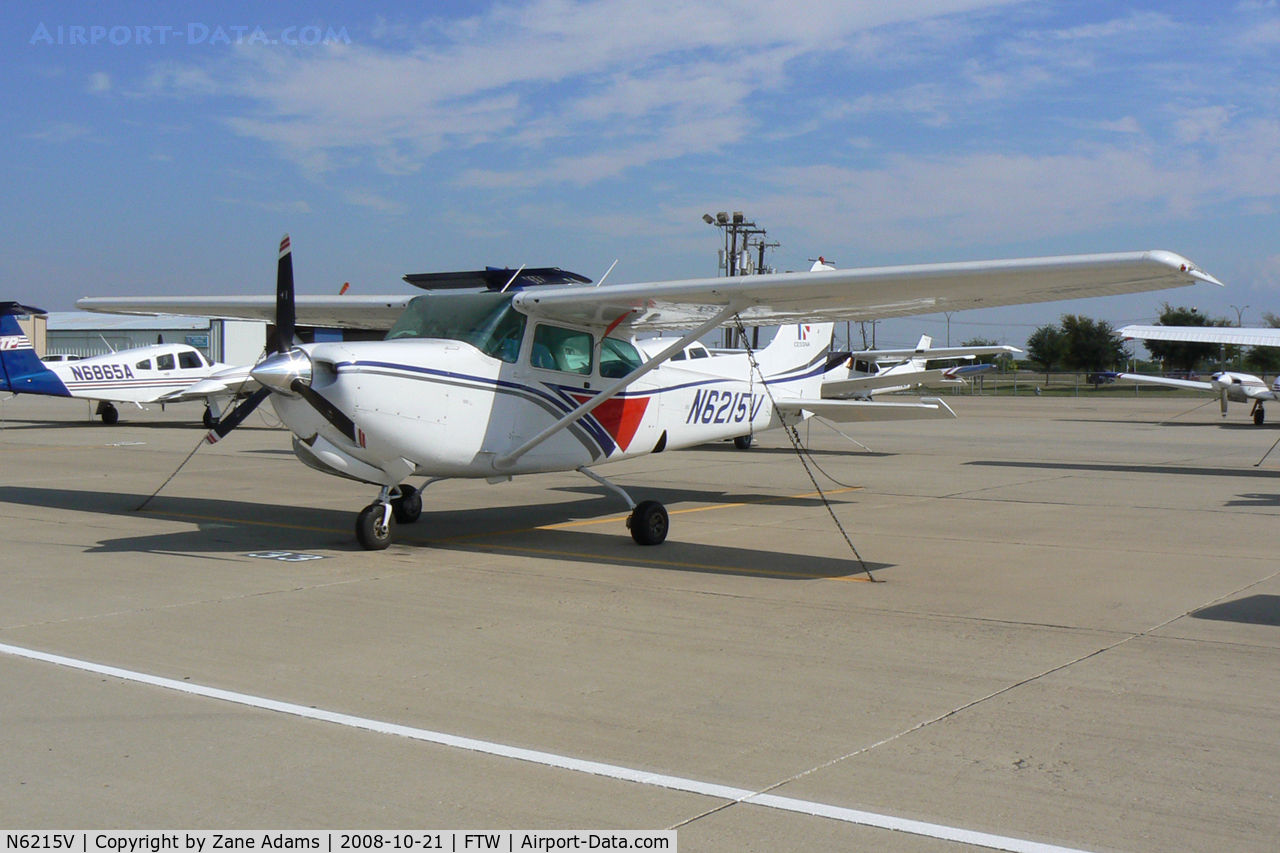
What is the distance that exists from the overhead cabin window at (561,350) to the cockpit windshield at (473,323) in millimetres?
241

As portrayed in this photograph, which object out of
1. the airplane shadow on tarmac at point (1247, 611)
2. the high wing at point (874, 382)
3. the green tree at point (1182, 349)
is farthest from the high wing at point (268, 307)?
the green tree at point (1182, 349)

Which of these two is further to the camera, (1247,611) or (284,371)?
(284,371)

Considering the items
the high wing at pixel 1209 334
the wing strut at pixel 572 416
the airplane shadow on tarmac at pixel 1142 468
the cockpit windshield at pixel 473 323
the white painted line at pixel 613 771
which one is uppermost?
the high wing at pixel 1209 334

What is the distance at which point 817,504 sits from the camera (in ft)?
45.5

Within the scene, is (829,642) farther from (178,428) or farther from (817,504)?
(178,428)

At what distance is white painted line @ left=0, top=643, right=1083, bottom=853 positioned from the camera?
3.60 meters

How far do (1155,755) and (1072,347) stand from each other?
299 feet

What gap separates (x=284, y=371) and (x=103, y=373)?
23.8 m

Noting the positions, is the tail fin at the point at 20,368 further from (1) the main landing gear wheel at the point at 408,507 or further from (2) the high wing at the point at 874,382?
(1) the main landing gear wheel at the point at 408,507

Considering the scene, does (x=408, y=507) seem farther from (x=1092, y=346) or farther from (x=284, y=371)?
(x=1092, y=346)

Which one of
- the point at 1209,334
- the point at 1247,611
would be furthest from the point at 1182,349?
the point at 1247,611

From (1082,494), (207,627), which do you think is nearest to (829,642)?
(207,627)

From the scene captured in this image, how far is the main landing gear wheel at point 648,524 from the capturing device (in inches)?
402

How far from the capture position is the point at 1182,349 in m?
80.2
